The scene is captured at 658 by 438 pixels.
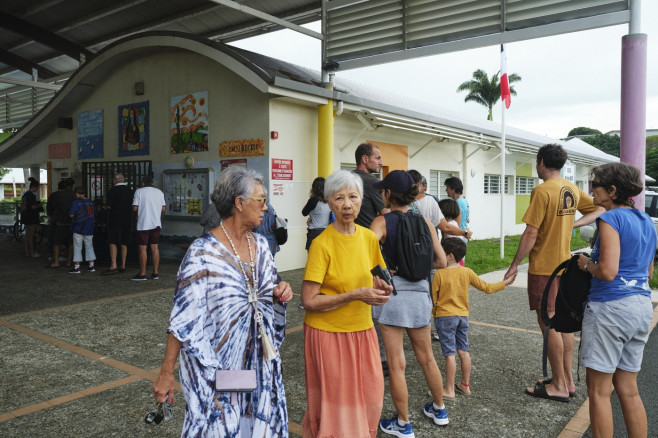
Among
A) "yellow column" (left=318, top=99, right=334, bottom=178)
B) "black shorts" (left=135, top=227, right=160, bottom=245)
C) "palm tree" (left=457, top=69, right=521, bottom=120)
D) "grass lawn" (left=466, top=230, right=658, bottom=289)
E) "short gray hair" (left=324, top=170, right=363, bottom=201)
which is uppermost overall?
"palm tree" (left=457, top=69, right=521, bottom=120)

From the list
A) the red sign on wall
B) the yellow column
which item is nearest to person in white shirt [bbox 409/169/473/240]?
the red sign on wall

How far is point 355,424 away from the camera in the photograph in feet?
8.70

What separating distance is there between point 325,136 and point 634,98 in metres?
6.23

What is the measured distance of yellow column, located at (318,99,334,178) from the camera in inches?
415

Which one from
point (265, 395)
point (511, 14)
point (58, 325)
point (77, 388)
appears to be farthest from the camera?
point (511, 14)

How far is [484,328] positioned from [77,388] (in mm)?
4351

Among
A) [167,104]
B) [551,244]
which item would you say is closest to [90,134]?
[167,104]

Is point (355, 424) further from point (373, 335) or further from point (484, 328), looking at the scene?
point (484, 328)

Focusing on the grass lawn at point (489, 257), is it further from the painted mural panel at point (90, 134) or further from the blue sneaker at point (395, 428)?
the painted mural panel at point (90, 134)

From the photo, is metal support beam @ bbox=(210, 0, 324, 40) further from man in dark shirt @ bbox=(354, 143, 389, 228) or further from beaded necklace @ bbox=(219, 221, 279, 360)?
beaded necklace @ bbox=(219, 221, 279, 360)

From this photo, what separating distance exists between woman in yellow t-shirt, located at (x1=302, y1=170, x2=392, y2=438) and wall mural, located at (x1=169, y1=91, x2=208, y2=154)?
9002 millimetres

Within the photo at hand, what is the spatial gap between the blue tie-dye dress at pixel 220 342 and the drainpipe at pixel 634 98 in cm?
444

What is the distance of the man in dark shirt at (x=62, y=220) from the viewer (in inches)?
414

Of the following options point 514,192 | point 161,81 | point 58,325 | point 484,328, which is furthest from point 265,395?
point 514,192
